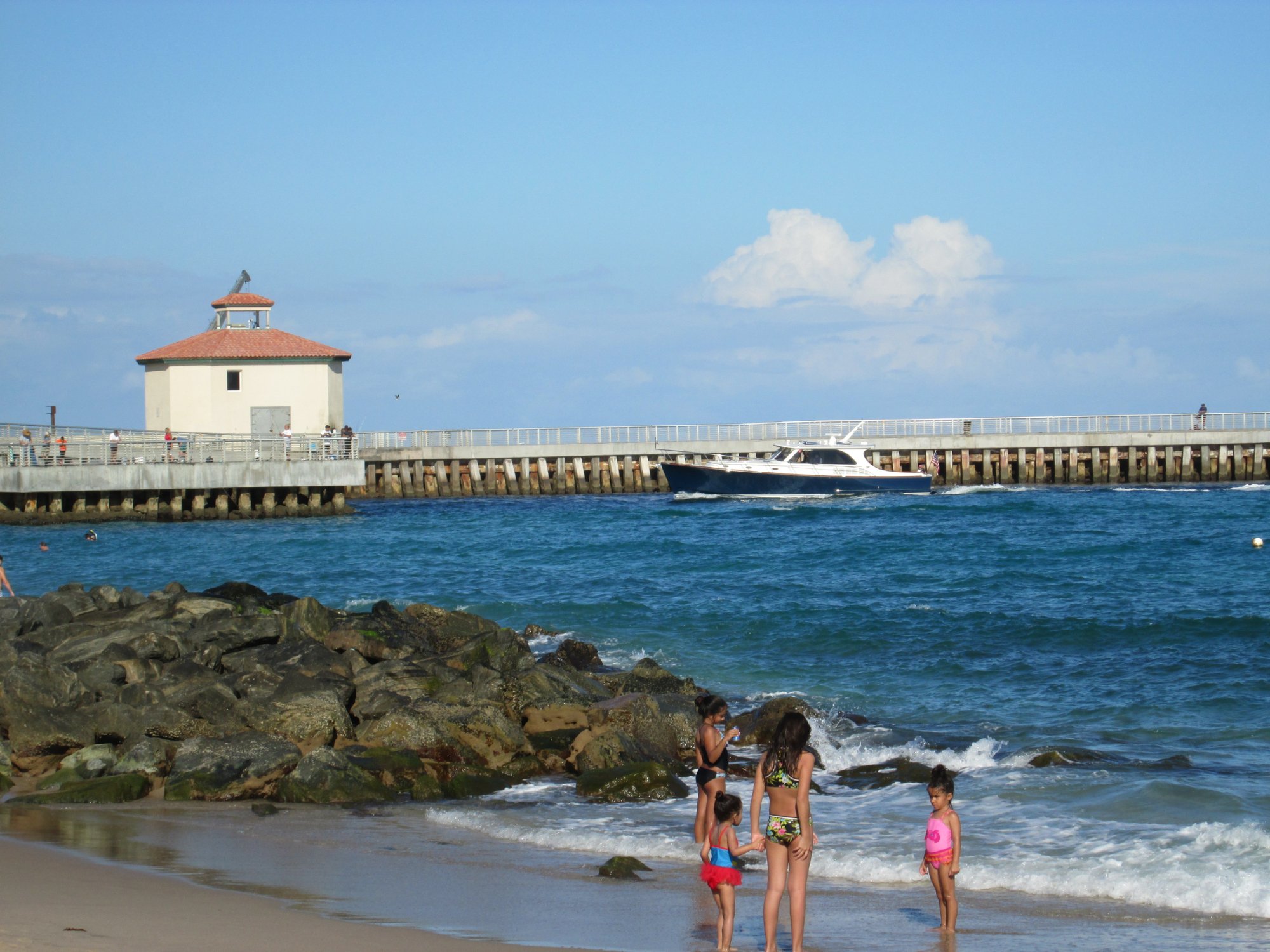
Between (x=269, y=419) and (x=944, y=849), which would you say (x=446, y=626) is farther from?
(x=269, y=419)

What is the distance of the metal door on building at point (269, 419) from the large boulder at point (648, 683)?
128 ft

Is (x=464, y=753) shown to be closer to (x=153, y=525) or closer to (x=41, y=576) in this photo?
(x=41, y=576)

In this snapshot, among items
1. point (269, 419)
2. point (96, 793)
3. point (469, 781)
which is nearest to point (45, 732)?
point (96, 793)

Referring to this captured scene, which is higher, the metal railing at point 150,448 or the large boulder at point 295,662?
the metal railing at point 150,448

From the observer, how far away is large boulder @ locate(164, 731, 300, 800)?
11.6 m

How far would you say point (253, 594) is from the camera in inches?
856

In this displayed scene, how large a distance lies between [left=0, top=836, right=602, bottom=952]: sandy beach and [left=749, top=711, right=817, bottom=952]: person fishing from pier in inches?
65.7

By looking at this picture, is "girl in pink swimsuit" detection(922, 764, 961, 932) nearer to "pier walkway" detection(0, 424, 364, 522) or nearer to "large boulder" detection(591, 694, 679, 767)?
"large boulder" detection(591, 694, 679, 767)

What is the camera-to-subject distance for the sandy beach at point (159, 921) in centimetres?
713

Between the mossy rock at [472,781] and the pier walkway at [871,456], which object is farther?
the pier walkway at [871,456]

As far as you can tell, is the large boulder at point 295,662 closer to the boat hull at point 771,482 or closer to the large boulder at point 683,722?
the large boulder at point 683,722

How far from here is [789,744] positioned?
7.53 metres

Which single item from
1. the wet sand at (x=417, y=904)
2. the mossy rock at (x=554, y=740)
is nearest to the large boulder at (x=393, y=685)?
the mossy rock at (x=554, y=740)

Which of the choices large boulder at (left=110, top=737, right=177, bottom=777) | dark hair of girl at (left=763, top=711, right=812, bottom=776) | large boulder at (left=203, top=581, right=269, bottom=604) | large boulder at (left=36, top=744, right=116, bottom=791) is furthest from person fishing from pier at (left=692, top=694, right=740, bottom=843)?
large boulder at (left=203, top=581, right=269, bottom=604)
